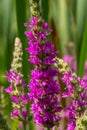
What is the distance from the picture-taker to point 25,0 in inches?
50.7

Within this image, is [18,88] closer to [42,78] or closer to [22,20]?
[42,78]

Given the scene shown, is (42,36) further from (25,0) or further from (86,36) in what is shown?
(86,36)

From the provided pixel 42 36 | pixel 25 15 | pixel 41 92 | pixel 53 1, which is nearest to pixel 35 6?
pixel 42 36

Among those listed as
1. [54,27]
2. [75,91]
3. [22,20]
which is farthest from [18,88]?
[54,27]

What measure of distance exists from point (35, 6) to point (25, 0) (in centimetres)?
46

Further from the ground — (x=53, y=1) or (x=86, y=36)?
(x=53, y=1)

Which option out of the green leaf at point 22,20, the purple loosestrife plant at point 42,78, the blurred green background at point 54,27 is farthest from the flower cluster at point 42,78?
the green leaf at point 22,20

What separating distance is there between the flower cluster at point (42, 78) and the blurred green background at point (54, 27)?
9.5 inches

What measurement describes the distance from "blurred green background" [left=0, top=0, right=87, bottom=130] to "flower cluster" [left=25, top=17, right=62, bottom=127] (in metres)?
0.24

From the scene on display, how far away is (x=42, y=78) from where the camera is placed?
866mm

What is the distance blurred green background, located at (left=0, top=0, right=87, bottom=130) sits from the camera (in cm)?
126

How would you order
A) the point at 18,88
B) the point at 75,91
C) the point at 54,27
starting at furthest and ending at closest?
1. the point at 54,27
2. the point at 18,88
3. the point at 75,91

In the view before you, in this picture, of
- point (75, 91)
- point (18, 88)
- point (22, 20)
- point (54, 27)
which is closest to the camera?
point (75, 91)

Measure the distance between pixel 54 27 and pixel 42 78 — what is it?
102 cm
